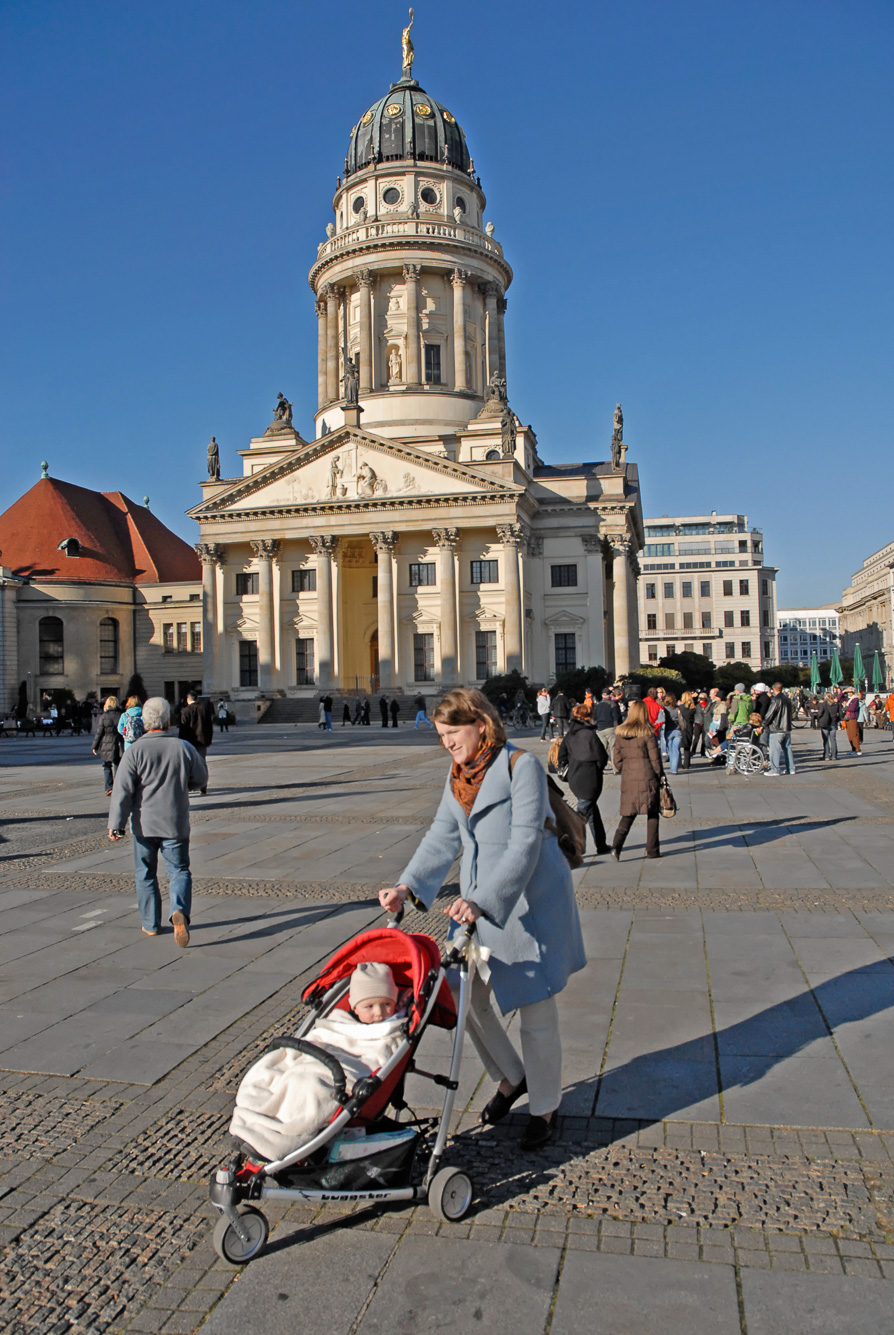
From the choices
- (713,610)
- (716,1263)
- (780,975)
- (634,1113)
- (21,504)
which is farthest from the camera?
(713,610)

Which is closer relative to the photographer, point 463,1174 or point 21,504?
point 463,1174

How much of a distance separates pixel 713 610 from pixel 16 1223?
128 meters

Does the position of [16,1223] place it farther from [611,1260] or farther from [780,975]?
[780,975]

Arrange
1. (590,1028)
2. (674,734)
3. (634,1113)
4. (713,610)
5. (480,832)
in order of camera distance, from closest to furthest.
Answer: (480,832)
(634,1113)
(590,1028)
(674,734)
(713,610)

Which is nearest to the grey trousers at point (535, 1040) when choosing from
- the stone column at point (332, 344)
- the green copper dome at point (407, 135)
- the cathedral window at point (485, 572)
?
the cathedral window at point (485, 572)

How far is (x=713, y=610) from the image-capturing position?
127 metres

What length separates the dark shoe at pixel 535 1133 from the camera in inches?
171

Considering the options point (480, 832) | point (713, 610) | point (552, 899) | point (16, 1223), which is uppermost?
point (713, 610)

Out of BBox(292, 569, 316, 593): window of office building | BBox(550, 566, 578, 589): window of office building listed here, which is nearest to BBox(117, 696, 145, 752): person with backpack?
BBox(292, 569, 316, 593): window of office building

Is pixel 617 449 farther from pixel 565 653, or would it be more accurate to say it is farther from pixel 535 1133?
pixel 535 1133

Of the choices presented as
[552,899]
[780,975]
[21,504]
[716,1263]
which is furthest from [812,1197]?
[21,504]

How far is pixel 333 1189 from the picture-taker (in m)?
3.65

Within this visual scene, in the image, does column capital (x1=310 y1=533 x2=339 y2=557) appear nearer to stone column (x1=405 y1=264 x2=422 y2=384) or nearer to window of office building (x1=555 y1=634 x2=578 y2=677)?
stone column (x1=405 y1=264 x2=422 y2=384)

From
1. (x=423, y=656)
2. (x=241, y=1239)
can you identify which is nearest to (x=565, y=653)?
(x=423, y=656)
